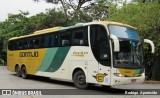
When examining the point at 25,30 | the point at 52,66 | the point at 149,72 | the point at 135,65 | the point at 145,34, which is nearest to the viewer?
the point at 135,65

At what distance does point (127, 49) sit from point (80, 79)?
3.14 metres

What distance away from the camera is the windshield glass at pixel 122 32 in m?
15.0

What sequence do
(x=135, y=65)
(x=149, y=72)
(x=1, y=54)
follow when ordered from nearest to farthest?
(x=135, y=65) → (x=149, y=72) → (x=1, y=54)

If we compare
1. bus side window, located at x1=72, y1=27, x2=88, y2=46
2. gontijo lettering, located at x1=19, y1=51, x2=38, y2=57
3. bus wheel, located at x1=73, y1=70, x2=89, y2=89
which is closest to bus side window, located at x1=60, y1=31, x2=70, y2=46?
bus side window, located at x1=72, y1=27, x2=88, y2=46

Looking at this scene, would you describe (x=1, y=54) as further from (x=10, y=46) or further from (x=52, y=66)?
(x=52, y=66)

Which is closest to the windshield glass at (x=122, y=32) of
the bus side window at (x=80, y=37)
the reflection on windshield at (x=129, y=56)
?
the reflection on windshield at (x=129, y=56)

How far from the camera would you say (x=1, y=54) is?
58875 millimetres

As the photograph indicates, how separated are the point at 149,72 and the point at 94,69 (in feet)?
37.2

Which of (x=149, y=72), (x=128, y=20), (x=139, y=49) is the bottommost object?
(x=149, y=72)

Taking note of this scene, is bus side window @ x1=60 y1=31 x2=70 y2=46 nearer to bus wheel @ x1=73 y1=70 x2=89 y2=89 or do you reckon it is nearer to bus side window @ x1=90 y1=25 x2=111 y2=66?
bus wheel @ x1=73 y1=70 x2=89 y2=89

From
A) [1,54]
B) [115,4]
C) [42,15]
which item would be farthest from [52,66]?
[1,54]

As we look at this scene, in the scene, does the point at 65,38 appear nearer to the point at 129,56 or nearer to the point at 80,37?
the point at 80,37

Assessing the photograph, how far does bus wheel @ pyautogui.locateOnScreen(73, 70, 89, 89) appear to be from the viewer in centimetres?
1637

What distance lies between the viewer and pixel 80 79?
1659 cm
